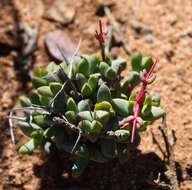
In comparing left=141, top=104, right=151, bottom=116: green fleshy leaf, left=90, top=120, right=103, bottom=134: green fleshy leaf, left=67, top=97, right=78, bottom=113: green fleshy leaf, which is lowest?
left=90, top=120, right=103, bottom=134: green fleshy leaf

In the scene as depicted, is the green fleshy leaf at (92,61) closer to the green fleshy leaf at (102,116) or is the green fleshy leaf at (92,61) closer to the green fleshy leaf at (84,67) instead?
the green fleshy leaf at (84,67)

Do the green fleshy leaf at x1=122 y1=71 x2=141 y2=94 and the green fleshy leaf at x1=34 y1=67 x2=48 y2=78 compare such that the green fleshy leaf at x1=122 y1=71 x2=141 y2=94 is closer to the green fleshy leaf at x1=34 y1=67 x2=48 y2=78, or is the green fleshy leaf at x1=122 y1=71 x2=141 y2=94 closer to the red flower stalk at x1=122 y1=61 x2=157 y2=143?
the red flower stalk at x1=122 y1=61 x2=157 y2=143

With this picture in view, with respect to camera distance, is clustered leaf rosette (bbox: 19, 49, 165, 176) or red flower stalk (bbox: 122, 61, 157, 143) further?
clustered leaf rosette (bbox: 19, 49, 165, 176)

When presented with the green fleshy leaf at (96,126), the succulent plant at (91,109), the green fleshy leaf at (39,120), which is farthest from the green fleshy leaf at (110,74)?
the green fleshy leaf at (39,120)

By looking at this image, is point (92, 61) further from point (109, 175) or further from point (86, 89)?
point (109, 175)

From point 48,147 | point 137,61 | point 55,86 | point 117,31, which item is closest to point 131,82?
point 137,61

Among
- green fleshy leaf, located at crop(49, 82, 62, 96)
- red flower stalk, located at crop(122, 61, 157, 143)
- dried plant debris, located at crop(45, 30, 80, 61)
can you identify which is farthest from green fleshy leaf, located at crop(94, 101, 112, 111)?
dried plant debris, located at crop(45, 30, 80, 61)

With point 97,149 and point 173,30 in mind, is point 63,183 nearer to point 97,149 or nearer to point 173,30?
point 97,149

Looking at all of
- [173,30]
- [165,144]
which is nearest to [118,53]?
[173,30]
